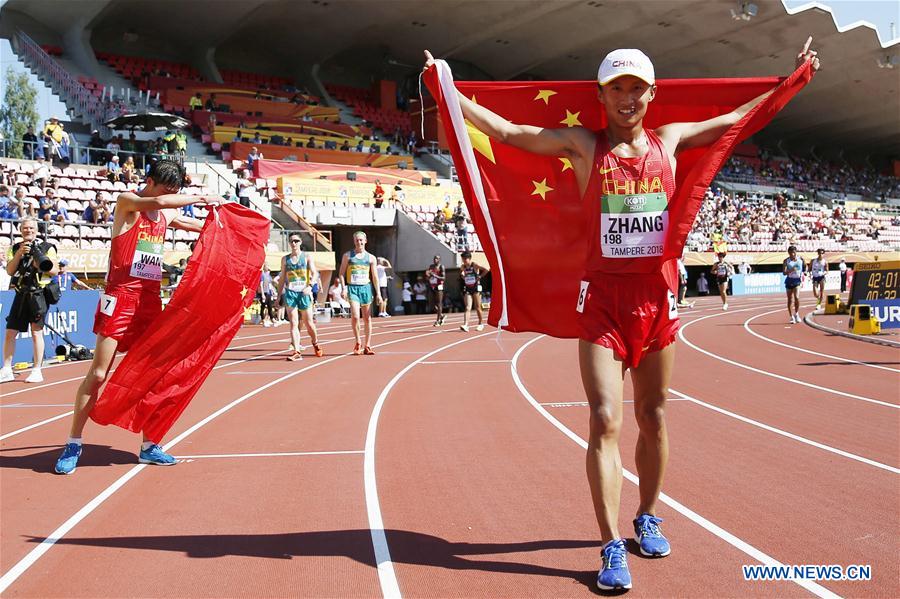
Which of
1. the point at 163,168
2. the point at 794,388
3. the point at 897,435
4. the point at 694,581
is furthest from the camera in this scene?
the point at 794,388

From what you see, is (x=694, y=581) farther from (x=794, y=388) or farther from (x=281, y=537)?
(x=794, y=388)

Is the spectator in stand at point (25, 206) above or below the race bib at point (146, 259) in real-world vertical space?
above

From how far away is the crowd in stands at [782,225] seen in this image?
44.4 m

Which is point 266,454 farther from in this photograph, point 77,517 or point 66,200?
point 66,200

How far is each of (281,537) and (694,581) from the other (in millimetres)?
2089

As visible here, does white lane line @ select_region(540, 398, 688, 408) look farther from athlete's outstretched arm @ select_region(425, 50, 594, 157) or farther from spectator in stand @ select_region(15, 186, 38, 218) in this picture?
spectator in stand @ select_region(15, 186, 38, 218)

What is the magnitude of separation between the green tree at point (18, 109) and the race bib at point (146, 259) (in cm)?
6793

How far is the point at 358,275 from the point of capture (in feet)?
45.7

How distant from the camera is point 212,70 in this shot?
41.9m

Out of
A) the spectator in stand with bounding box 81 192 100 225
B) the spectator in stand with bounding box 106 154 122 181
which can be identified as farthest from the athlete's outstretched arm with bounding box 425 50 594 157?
the spectator in stand with bounding box 106 154 122 181

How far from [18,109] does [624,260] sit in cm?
7390

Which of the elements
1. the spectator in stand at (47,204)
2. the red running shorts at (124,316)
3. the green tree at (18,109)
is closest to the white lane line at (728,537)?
the red running shorts at (124,316)

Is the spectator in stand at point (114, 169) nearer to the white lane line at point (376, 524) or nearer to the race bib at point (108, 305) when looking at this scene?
the white lane line at point (376, 524)

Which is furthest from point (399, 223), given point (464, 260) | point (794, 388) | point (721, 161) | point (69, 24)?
point (721, 161)
